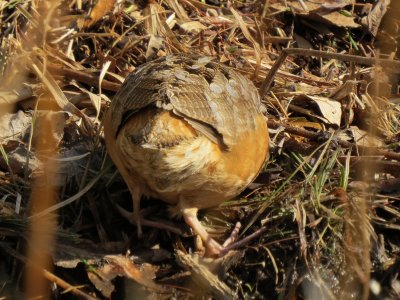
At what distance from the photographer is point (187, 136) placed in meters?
3.46

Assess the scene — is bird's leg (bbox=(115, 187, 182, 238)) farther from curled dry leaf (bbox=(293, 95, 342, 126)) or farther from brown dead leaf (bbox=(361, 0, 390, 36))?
brown dead leaf (bbox=(361, 0, 390, 36))

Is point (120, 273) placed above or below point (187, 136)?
below

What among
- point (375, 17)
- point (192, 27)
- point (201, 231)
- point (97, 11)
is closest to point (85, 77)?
point (97, 11)

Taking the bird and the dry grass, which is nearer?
the bird

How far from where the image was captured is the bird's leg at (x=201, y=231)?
12.9ft

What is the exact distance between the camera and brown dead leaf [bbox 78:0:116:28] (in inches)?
198

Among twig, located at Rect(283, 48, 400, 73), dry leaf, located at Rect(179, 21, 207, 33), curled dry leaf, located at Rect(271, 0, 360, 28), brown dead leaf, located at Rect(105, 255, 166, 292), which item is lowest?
brown dead leaf, located at Rect(105, 255, 166, 292)

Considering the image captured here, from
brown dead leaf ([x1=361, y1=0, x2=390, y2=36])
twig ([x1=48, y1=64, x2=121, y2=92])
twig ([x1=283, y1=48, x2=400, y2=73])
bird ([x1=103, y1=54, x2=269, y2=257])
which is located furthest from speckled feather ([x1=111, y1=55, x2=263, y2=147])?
brown dead leaf ([x1=361, y1=0, x2=390, y2=36])

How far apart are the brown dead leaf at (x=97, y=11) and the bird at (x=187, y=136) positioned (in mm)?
1040

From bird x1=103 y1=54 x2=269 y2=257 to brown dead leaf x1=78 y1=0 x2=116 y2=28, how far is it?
3.41 ft

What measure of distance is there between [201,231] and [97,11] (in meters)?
1.94

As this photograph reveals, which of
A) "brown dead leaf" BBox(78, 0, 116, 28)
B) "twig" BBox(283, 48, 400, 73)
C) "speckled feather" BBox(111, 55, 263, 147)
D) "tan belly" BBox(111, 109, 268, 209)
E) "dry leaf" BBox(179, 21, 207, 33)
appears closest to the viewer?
"twig" BBox(283, 48, 400, 73)

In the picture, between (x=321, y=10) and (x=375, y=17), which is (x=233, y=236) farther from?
(x=375, y=17)

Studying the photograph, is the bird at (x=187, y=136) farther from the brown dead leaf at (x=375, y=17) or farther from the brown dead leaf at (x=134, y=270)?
the brown dead leaf at (x=375, y=17)
